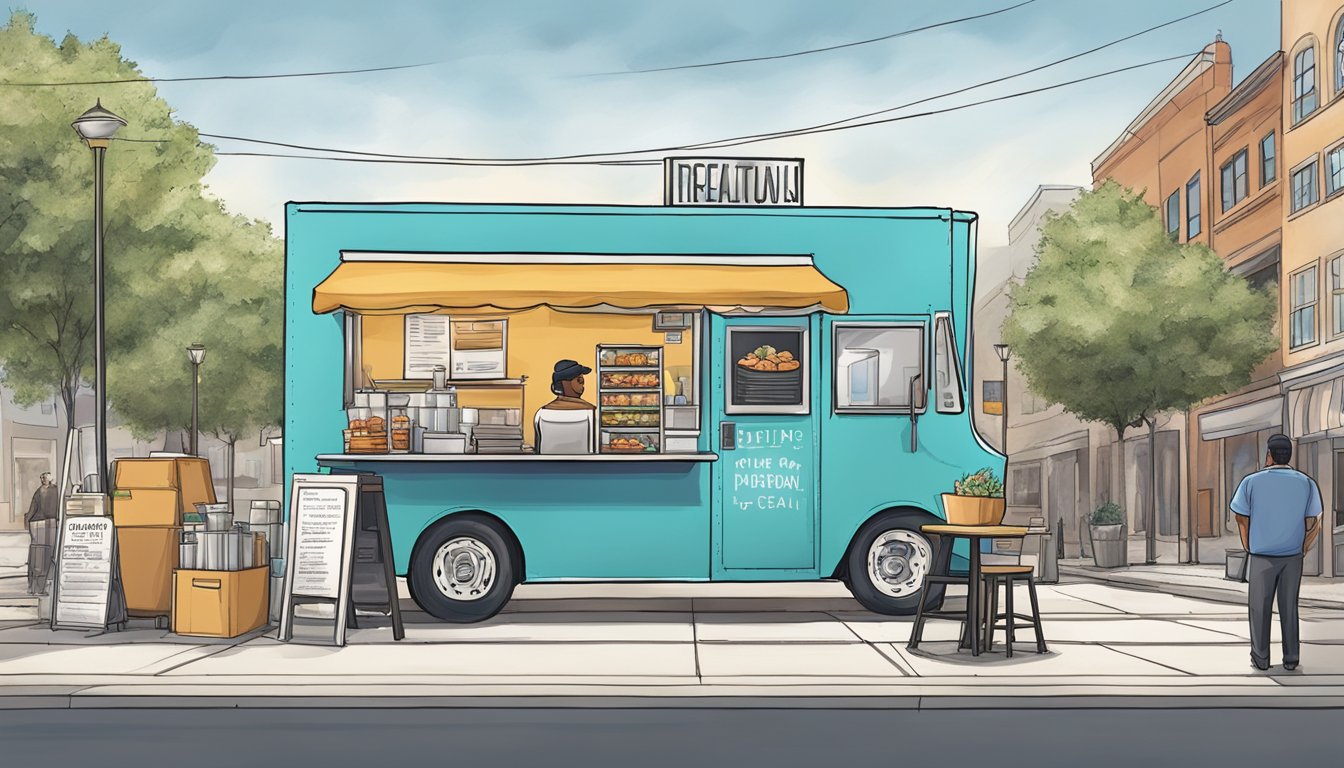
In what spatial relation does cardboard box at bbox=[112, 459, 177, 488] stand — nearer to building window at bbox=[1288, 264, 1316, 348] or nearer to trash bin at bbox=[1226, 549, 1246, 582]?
trash bin at bbox=[1226, 549, 1246, 582]

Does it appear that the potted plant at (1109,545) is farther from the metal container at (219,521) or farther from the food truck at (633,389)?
the metal container at (219,521)

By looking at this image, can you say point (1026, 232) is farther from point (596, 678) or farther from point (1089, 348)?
point (596, 678)

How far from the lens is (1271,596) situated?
11.0 meters

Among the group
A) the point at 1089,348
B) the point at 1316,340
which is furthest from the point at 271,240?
the point at 1316,340

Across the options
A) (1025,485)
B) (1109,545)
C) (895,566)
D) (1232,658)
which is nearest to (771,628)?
(895,566)

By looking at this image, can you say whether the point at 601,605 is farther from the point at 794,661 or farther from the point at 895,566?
the point at 794,661

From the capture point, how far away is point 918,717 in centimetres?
942

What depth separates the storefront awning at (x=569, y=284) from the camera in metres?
13.8

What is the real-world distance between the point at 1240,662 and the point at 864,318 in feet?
15.2

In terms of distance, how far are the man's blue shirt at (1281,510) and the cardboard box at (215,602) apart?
796cm

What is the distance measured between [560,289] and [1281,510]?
6376mm

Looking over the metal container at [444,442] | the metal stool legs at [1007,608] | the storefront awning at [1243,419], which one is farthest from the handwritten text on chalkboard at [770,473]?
the storefront awning at [1243,419]

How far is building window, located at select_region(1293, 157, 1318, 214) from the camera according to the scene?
94.4 ft

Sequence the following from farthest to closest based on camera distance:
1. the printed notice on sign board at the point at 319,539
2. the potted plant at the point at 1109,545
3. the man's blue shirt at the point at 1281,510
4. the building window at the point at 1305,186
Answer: the building window at the point at 1305,186
the potted plant at the point at 1109,545
the printed notice on sign board at the point at 319,539
the man's blue shirt at the point at 1281,510
